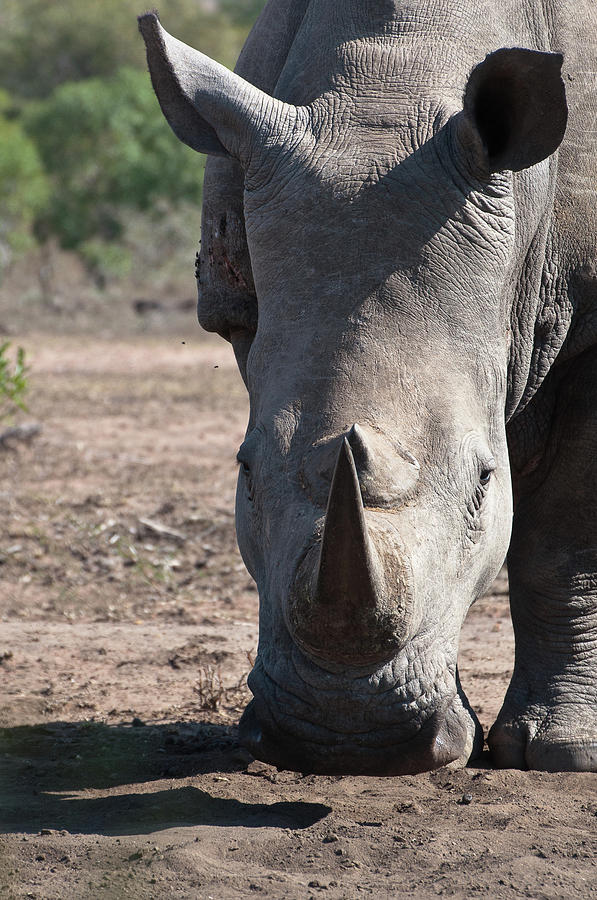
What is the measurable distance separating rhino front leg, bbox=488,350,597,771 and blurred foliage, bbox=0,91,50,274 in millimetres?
21091

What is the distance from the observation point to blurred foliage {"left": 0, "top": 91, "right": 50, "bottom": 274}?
25.4 meters

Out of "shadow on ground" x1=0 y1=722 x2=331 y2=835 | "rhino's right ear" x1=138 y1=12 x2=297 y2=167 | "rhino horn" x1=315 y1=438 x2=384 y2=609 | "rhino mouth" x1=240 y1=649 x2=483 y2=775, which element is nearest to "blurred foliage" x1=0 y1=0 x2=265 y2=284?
"shadow on ground" x1=0 y1=722 x2=331 y2=835

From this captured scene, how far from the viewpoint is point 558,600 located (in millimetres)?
5039

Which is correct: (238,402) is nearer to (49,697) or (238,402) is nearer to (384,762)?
(49,697)

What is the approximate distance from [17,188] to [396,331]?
23.6 meters

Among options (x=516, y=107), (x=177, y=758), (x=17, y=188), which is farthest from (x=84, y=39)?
(x=516, y=107)

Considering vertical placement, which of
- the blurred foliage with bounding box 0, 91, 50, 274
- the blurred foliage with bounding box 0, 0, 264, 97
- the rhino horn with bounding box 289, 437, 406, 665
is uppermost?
the blurred foliage with bounding box 0, 0, 264, 97

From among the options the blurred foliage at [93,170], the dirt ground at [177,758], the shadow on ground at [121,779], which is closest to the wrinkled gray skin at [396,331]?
the dirt ground at [177,758]

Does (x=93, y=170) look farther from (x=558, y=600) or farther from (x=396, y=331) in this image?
(x=396, y=331)

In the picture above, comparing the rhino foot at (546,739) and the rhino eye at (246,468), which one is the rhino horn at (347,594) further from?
the rhino foot at (546,739)

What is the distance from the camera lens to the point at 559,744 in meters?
4.79

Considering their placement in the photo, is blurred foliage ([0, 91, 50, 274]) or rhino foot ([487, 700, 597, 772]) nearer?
rhino foot ([487, 700, 597, 772])

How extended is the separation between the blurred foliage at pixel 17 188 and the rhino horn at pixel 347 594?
74.2 feet

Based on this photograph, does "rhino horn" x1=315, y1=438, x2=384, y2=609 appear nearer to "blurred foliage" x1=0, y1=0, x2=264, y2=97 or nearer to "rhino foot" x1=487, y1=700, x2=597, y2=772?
"rhino foot" x1=487, y1=700, x2=597, y2=772
